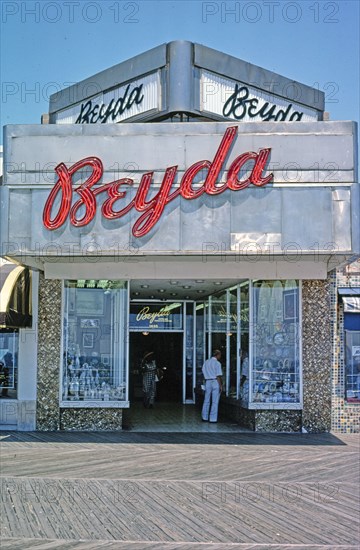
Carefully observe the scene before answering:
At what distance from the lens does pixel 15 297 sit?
14391 mm

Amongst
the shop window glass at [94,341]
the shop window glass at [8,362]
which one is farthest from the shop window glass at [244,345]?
the shop window glass at [8,362]

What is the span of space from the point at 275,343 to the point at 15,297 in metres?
5.54

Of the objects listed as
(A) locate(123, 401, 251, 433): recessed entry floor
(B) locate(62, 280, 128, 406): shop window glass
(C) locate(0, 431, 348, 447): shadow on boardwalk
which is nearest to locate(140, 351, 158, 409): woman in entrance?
(A) locate(123, 401, 251, 433): recessed entry floor

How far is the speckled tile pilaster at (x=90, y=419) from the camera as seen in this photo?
15.0m

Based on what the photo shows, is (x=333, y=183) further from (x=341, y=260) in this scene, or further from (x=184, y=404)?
(x=184, y=404)

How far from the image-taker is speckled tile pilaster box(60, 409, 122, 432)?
1503cm

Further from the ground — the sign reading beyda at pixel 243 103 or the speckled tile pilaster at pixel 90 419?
the sign reading beyda at pixel 243 103

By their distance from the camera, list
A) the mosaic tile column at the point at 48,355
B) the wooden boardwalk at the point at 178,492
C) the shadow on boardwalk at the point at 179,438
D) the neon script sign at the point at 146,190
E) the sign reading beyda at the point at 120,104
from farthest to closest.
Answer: the sign reading beyda at the point at 120,104
the mosaic tile column at the point at 48,355
the shadow on boardwalk at the point at 179,438
the neon script sign at the point at 146,190
the wooden boardwalk at the point at 178,492

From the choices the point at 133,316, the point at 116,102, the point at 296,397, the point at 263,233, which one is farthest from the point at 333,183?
the point at 133,316

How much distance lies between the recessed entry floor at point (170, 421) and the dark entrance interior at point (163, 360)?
1673mm

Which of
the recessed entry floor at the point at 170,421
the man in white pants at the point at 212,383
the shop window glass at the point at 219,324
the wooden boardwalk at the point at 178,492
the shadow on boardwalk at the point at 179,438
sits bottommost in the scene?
the wooden boardwalk at the point at 178,492

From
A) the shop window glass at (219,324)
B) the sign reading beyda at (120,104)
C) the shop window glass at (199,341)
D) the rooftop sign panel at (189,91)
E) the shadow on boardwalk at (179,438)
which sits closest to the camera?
the shadow on boardwalk at (179,438)

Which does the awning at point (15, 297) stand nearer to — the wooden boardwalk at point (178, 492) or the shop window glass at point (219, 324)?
the wooden boardwalk at point (178, 492)

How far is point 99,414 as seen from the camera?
15047 mm
